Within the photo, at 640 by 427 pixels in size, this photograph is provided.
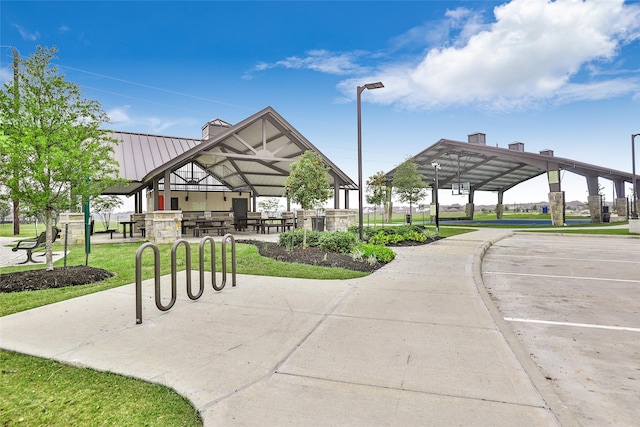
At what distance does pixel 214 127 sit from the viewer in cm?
2011

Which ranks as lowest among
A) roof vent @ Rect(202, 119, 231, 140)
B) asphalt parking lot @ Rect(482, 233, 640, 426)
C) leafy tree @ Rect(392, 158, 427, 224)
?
asphalt parking lot @ Rect(482, 233, 640, 426)

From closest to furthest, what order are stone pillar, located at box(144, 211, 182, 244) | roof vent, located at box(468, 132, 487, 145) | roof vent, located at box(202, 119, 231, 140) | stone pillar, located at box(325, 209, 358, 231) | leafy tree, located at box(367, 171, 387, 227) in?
stone pillar, located at box(144, 211, 182, 244) < stone pillar, located at box(325, 209, 358, 231) < roof vent, located at box(202, 119, 231, 140) < leafy tree, located at box(367, 171, 387, 227) < roof vent, located at box(468, 132, 487, 145)

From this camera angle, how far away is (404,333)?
12.5 feet

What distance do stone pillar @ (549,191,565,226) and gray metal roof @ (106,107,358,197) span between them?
1797cm

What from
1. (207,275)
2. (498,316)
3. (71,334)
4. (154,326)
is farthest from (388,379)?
(207,275)

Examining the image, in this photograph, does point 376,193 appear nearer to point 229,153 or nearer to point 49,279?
point 229,153

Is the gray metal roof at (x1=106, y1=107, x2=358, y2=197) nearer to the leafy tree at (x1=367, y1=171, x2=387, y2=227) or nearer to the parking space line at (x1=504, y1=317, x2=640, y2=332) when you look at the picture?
the leafy tree at (x1=367, y1=171, x2=387, y2=227)

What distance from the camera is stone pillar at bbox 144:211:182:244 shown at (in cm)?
1364

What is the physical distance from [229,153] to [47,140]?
9.67 meters

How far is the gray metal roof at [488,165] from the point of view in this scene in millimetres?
27062

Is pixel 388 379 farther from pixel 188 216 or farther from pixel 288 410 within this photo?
pixel 188 216

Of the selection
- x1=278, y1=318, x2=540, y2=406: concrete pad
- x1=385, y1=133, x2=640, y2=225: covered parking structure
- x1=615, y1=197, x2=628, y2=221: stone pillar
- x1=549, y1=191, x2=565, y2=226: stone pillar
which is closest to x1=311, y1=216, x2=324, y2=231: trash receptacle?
x1=385, y1=133, x2=640, y2=225: covered parking structure

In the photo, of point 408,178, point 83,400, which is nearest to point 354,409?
point 83,400

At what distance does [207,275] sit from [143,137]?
15.8 meters
